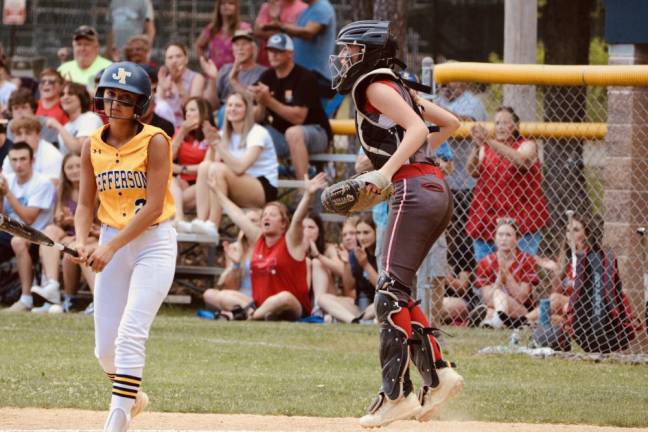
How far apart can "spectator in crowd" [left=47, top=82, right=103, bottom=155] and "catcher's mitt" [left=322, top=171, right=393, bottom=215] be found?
23.3ft

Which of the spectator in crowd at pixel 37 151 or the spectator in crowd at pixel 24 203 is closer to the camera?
the spectator in crowd at pixel 24 203

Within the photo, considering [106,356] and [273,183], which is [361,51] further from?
[273,183]

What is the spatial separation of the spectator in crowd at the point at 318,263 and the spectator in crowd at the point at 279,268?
0.35 ft

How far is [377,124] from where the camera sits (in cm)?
669

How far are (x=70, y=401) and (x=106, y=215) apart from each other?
1995 millimetres

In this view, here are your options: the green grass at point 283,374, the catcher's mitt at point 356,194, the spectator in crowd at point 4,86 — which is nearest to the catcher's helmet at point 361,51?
the catcher's mitt at point 356,194

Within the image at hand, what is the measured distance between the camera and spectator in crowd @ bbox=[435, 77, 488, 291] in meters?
11.4

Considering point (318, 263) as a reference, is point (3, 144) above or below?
above

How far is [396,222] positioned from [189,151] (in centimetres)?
722

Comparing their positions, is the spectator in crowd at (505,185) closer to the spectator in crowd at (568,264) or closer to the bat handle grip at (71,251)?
the spectator in crowd at (568,264)

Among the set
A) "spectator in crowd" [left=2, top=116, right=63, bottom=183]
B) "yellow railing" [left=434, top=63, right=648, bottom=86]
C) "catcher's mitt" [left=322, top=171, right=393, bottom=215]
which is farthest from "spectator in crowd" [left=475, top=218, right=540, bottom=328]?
"catcher's mitt" [left=322, top=171, right=393, bottom=215]

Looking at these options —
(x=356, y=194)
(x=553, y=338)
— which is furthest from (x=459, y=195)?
(x=356, y=194)

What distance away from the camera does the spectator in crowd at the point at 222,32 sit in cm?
1468

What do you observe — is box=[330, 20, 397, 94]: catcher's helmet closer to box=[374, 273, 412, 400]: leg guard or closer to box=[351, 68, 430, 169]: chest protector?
box=[351, 68, 430, 169]: chest protector
